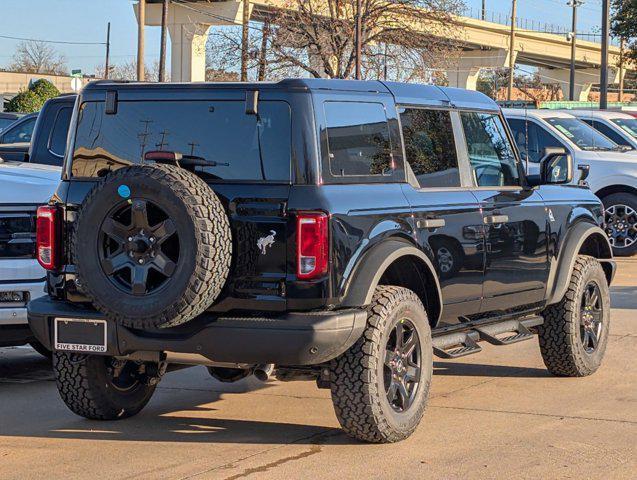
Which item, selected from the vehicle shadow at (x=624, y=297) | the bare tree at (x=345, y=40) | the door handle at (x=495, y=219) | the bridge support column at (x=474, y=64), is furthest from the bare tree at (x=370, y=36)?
the door handle at (x=495, y=219)

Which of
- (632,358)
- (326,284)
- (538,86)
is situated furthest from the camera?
(538,86)

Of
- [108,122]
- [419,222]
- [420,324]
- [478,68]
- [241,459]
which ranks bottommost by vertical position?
[241,459]

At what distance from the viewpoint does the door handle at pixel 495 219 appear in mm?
7611

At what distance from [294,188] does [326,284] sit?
513 millimetres

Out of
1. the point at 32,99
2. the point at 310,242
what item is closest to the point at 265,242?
the point at 310,242

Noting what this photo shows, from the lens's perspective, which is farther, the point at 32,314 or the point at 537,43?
the point at 537,43

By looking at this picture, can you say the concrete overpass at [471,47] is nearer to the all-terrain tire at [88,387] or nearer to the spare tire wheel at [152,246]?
the all-terrain tire at [88,387]

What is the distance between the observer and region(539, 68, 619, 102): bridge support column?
103312 mm

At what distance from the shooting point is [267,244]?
616 centimetres

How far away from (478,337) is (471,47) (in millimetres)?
80732

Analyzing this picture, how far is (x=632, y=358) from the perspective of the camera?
9.36 metres

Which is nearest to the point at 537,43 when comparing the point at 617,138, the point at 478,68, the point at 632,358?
the point at 478,68

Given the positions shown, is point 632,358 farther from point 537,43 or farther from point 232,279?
point 537,43

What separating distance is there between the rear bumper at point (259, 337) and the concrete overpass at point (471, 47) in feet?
140
